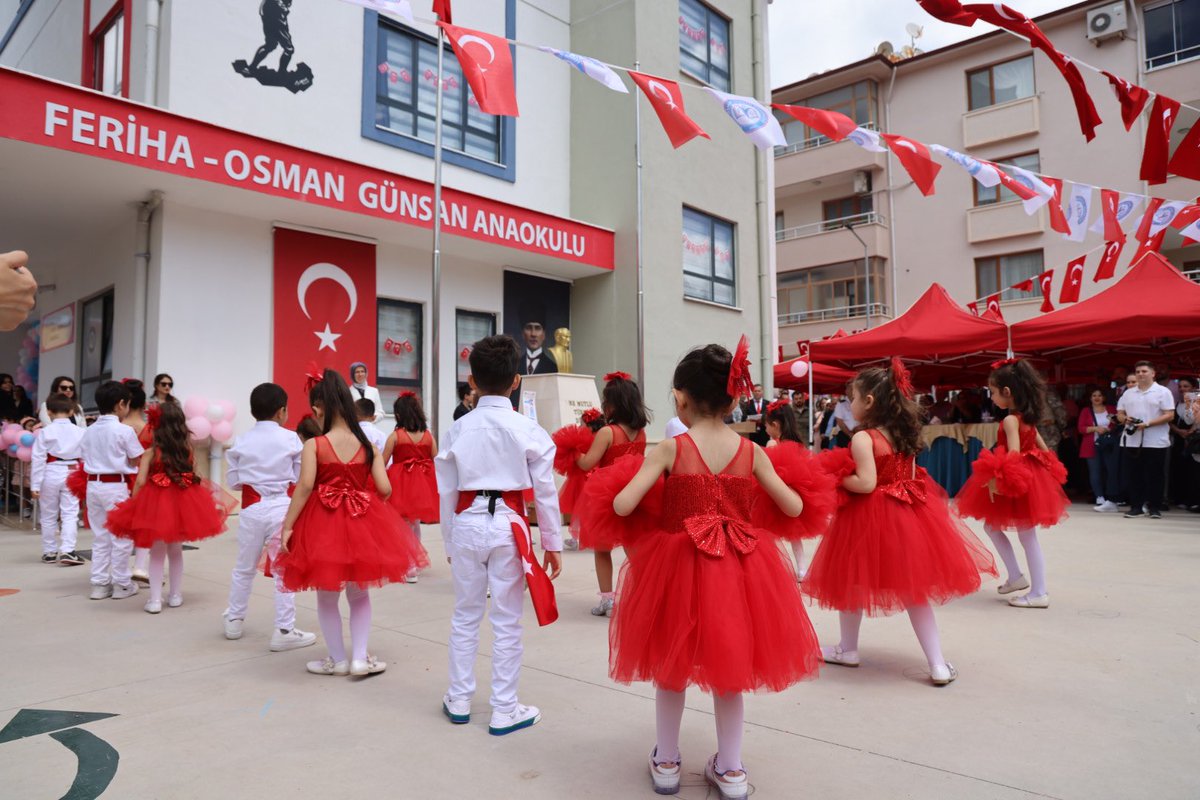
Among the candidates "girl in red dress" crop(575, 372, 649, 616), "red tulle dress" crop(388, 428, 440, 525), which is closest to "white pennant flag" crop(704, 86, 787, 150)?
"girl in red dress" crop(575, 372, 649, 616)

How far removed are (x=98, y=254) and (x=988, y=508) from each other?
11991 mm

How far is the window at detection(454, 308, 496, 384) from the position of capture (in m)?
13.1

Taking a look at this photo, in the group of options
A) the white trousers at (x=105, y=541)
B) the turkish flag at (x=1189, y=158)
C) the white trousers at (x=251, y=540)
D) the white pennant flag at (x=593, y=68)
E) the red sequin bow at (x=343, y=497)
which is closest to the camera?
the red sequin bow at (x=343, y=497)

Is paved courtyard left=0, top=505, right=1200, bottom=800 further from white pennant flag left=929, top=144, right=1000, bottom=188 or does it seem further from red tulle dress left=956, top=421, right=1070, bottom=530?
white pennant flag left=929, top=144, right=1000, bottom=188

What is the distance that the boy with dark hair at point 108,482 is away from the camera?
6266 mm

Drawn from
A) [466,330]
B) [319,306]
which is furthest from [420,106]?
[319,306]

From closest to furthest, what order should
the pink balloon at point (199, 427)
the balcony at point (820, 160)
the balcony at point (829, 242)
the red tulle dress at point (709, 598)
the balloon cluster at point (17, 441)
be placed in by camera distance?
the red tulle dress at point (709, 598) → the pink balloon at point (199, 427) → the balloon cluster at point (17, 441) → the balcony at point (820, 160) → the balcony at point (829, 242)

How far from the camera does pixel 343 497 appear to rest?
425 cm

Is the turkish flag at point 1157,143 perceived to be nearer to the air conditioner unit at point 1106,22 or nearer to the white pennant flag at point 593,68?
the white pennant flag at point 593,68

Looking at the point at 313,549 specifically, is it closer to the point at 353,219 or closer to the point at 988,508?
the point at 988,508

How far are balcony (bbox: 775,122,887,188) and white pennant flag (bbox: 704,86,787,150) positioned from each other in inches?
803

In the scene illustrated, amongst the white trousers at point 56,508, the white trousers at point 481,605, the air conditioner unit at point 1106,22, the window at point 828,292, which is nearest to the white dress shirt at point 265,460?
the white trousers at point 481,605

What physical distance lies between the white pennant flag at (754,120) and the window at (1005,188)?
66.7ft

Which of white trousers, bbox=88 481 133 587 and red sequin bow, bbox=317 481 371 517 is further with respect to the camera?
white trousers, bbox=88 481 133 587
